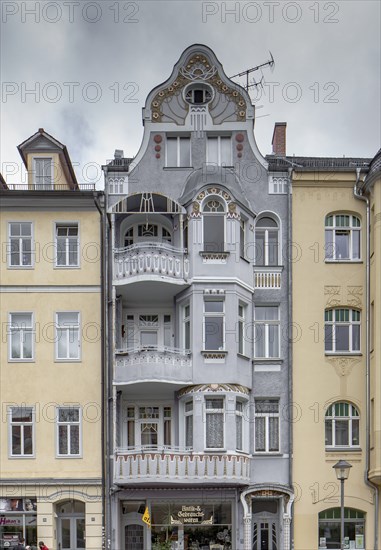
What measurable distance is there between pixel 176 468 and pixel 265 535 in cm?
427

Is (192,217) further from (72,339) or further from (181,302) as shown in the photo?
(72,339)

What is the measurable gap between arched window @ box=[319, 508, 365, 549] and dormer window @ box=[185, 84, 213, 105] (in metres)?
15.0

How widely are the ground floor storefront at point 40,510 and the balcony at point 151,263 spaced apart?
23.4ft

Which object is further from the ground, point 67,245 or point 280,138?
point 280,138

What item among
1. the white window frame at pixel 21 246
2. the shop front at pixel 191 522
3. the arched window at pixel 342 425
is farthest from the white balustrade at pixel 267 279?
the white window frame at pixel 21 246

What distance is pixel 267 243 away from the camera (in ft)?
95.8

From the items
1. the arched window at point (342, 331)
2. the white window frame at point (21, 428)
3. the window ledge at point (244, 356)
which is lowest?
the white window frame at point (21, 428)

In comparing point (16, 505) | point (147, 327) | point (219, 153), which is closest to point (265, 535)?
point (147, 327)

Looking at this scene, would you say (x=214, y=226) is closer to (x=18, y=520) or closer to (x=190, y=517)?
(x=190, y=517)

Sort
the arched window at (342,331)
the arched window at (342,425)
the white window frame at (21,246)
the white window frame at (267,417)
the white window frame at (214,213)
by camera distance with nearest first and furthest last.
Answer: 1. the white window frame at (214,213)
2. the white window frame at (267,417)
3. the arched window at (342,425)
4. the white window frame at (21,246)
5. the arched window at (342,331)

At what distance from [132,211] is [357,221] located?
810 cm

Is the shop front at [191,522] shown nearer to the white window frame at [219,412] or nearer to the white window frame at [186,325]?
the white window frame at [219,412]

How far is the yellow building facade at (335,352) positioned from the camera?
1086 inches

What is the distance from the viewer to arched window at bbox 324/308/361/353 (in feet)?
94.0
